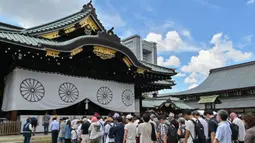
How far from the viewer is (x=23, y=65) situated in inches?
450

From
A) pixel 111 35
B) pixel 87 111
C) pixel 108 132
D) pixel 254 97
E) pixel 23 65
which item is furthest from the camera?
pixel 254 97

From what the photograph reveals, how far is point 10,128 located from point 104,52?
6061 mm

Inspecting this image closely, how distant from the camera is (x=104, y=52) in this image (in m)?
13.0

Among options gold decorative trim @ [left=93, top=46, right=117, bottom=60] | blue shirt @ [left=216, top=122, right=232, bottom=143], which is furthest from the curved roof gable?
blue shirt @ [left=216, top=122, right=232, bottom=143]

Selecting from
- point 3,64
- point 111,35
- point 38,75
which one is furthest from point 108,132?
point 3,64

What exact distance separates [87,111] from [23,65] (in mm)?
Result: 5355

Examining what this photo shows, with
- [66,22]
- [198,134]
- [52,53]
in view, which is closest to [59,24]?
[66,22]

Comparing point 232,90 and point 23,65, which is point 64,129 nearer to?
point 23,65

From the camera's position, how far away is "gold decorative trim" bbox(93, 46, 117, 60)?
12836 millimetres

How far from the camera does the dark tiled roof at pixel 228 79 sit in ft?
80.9

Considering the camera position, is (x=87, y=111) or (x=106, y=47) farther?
(x=87, y=111)

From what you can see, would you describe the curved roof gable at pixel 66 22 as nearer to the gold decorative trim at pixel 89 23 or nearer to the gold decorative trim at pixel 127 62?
the gold decorative trim at pixel 89 23

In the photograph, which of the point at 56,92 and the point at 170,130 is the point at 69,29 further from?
the point at 170,130

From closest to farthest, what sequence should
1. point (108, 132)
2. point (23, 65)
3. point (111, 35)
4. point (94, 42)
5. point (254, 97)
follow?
point (108, 132) → point (23, 65) → point (94, 42) → point (111, 35) → point (254, 97)
